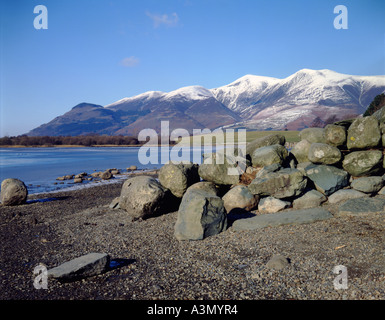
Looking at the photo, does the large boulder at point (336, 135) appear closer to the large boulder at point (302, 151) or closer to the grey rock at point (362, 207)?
the large boulder at point (302, 151)

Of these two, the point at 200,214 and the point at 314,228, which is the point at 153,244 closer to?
the point at 200,214

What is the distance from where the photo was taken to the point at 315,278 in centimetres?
662

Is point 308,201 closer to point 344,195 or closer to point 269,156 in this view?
point 344,195

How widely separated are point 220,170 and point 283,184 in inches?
128

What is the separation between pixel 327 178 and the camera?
1304 cm

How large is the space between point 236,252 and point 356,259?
3.05 m

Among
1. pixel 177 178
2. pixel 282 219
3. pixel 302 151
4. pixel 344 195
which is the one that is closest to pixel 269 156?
pixel 302 151

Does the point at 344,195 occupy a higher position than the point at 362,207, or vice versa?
the point at 344,195

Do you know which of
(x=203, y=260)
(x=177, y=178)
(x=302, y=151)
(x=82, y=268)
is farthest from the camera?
(x=302, y=151)

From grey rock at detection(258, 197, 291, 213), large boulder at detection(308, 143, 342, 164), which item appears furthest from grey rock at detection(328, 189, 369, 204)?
grey rock at detection(258, 197, 291, 213)

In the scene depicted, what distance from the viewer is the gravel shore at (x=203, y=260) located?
635 cm

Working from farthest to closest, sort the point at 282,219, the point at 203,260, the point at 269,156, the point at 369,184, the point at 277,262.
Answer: the point at 269,156
the point at 369,184
the point at 282,219
the point at 203,260
the point at 277,262

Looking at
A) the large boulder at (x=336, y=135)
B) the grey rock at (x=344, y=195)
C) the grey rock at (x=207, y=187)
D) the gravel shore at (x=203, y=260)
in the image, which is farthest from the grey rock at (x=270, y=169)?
the large boulder at (x=336, y=135)
